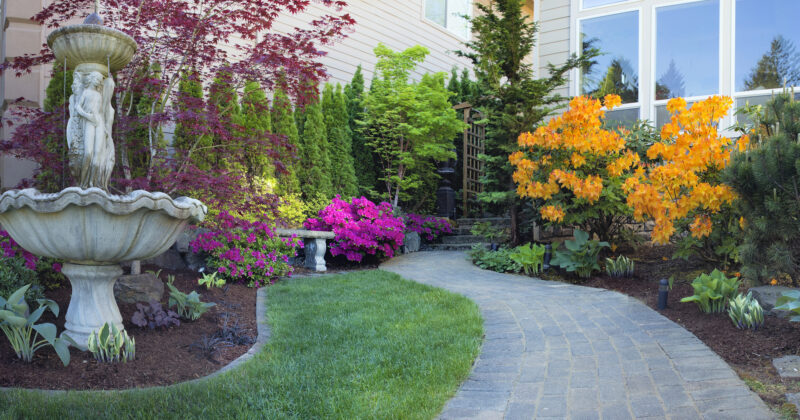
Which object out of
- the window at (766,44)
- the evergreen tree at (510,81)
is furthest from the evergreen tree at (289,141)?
the window at (766,44)

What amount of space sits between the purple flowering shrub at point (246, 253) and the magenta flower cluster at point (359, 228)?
1.31 m

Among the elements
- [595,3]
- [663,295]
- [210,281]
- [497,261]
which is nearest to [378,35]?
[595,3]

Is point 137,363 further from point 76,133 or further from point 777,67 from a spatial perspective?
point 777,67

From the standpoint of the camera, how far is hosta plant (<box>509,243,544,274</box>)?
6.46 m

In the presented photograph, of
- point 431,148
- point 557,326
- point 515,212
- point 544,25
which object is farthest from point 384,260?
point 544,25

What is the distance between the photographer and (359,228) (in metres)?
7.71

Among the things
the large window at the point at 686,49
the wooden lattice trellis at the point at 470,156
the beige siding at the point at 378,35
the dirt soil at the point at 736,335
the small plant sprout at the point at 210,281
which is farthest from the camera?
the wooden lattice trellis at the point at 470,156

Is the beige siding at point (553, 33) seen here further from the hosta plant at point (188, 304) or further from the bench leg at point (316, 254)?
the hosta plant at point (188, 304)

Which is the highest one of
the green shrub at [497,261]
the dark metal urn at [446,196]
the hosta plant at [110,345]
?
the dark metal urn at [446,196]

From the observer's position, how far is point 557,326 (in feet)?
13.1

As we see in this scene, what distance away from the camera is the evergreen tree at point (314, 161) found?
8.96 metres

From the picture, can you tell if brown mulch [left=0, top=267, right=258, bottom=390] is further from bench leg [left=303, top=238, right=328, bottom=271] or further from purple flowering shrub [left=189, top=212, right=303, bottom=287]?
bench leg [left=303, top=238, right=328, bottom=271]

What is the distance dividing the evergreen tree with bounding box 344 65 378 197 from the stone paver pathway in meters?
5.89

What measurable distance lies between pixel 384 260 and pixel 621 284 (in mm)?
3770
